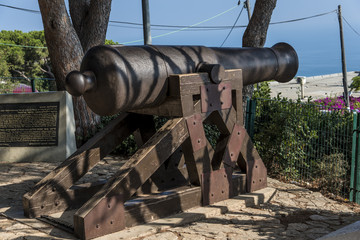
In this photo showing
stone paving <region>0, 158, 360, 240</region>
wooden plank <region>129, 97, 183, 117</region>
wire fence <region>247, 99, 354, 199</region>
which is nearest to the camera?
stone paving <region>0, 158, 360, 240</region>

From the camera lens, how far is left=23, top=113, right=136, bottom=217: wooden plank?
4969mm

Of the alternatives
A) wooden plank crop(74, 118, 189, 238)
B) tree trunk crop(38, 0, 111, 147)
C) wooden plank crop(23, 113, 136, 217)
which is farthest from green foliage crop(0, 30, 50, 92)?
wooden plank crop(74, 118, 189, 238)

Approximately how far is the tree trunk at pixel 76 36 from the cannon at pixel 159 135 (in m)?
3.51

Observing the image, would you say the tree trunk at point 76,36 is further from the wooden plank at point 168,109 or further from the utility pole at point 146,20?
the wooden plank at point 168,109

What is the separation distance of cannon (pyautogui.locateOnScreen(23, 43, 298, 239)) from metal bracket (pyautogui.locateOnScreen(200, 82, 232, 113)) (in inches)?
0.4

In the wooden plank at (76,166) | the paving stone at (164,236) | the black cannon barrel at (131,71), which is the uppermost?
the black cannon barrel at (131,71)

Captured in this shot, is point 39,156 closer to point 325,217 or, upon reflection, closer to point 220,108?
point 220,108

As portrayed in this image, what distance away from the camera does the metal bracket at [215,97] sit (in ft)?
17.1

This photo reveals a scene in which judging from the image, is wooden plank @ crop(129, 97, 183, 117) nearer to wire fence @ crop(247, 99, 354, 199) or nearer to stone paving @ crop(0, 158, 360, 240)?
stone paving @ crop(0, 158, 360, 240)

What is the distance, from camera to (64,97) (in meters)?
7.96

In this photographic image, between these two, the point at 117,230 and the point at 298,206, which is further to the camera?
the point at 298,206

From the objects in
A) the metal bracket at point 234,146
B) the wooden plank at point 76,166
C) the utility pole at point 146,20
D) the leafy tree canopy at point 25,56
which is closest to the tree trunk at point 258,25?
the metal bracket at point 234,146

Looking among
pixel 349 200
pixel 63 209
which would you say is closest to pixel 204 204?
pixel 63 209

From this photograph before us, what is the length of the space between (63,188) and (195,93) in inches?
67.9
